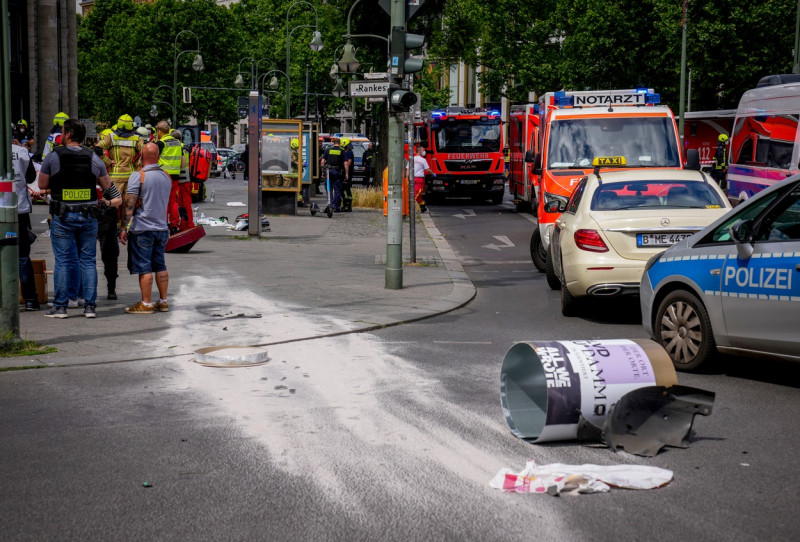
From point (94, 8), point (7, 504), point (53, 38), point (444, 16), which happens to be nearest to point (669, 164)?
point (7, 504)

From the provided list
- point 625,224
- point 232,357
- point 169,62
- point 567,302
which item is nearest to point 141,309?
point 232,357

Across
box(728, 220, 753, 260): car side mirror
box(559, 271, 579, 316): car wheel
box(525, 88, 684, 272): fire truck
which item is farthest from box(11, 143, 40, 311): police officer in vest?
box(525, 88, 684, 272): fire truck

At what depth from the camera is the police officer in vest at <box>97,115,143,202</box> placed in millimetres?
14992

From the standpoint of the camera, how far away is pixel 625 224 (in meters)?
11.6

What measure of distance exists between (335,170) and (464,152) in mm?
9084

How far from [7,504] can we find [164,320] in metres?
6.01

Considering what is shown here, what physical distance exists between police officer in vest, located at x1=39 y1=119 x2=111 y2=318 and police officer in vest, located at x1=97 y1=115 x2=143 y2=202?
3.81m

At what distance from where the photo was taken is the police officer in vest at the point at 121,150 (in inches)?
590

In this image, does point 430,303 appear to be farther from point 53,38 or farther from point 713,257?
point 53,38

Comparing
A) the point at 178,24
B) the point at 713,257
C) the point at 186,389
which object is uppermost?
the point at 178,24

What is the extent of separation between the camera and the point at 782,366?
891 cm

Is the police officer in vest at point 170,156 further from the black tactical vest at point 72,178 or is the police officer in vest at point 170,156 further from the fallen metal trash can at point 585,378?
the fallen metal trash can at point 585,378

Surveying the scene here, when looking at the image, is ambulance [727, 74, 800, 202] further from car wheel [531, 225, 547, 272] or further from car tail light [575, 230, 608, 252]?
car tail light [575, 230, 608, 252]

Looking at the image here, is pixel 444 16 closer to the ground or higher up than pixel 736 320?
higher up
